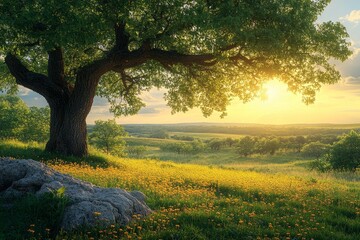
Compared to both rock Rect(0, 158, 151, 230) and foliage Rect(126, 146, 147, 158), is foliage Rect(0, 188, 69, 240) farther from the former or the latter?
foliage Rect(126, 146, 147, 158)

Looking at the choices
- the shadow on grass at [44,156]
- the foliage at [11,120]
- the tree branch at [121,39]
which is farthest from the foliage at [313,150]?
the tree branch at [121,39]

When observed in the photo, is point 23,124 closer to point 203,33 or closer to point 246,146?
point 246,146

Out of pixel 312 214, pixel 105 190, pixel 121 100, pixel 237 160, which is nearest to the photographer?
pixel 105 190

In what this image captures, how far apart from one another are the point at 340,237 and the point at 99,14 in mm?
14167

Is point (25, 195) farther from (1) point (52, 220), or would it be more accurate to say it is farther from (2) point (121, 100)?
(2) point (121, 100)

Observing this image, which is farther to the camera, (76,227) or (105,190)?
(105,190)

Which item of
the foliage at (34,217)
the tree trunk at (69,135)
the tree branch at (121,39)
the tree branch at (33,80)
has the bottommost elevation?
the foliage at (34,217)

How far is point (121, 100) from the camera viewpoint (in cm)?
3142

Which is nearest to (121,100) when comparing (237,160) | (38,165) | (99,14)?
(99,14)

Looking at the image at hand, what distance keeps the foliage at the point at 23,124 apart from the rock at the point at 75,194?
204 ft

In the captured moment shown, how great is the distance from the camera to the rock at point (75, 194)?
28.9 ft

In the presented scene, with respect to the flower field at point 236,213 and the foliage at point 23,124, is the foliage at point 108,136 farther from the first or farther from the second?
the flower field at point 236,213

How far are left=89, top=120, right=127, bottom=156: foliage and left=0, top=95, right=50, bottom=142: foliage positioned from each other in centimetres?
977

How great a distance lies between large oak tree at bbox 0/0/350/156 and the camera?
17578 mm
